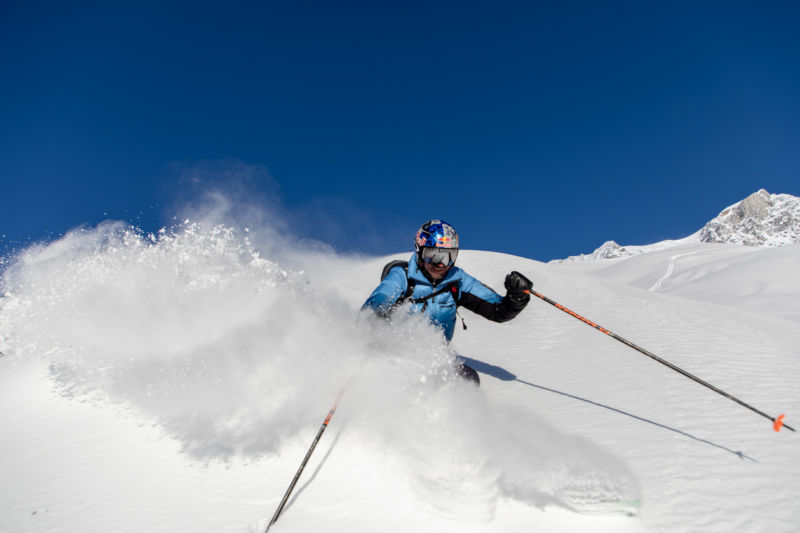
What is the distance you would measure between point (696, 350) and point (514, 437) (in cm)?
477

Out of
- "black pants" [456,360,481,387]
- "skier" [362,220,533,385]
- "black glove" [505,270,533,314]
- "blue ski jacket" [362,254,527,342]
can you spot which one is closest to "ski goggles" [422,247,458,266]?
"skier" [362,220,533,385]

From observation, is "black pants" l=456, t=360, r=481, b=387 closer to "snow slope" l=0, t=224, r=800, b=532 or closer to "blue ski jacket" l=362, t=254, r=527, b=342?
"snow slope" l=0, t=224, r=800, b=532

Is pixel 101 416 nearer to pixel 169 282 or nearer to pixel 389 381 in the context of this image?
pixel 169 282

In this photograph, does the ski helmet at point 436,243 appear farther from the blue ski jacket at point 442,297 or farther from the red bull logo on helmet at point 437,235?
the blue ski jacket at point 442,297

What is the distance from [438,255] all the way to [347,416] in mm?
2207

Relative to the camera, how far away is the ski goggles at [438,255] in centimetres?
518

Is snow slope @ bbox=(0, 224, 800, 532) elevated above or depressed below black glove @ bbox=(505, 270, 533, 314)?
below

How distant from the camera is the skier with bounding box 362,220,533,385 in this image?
16.8 feet

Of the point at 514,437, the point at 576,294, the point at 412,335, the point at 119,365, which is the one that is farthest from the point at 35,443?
the point at 576,294

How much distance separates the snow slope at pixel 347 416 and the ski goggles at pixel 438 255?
86cm

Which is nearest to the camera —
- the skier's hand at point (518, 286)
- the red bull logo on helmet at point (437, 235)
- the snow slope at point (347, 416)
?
the snow slope at point (347, 416)

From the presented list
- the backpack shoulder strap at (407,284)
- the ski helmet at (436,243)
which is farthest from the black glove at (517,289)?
the backpack shoulder strap at (407,284)

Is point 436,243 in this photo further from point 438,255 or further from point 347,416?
point 347,416

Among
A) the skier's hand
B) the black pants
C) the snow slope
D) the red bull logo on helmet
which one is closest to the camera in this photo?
the snow slope
